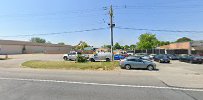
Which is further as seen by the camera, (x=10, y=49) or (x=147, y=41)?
(x=147, y=41)

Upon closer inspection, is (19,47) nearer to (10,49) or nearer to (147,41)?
(10,49)

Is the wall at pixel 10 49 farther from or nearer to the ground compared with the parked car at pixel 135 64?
farther from the ground

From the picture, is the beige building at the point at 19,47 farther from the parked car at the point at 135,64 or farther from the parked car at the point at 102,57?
the parked car at the point at 135,64

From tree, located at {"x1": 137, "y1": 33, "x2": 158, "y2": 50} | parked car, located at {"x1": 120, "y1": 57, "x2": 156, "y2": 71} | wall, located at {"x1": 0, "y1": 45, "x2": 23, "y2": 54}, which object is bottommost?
parked car, located at {"x1": 120, "y1": 57, "x2": 156, "y2": 71}

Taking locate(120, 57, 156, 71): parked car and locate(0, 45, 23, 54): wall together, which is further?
locate(0, 45, 23, 54): wall

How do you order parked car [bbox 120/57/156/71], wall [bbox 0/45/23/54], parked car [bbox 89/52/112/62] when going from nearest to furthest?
parked car [bbox 120/57/156/71] < parked car [bbox 89/52/112/62] < wall [bbox 0/45/23/54]

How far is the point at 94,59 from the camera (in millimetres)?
32594

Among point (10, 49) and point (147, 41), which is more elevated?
point (147, 41)

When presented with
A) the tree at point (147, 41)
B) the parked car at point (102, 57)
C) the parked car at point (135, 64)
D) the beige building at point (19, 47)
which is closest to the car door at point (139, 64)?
the parked car at point (135, 64)

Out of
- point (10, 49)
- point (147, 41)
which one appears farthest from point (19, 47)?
point (147, 41)

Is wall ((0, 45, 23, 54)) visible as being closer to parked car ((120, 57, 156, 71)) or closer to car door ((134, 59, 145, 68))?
parked car ((120, 57, 156, 71))

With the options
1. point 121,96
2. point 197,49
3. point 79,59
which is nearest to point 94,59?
point 79,59

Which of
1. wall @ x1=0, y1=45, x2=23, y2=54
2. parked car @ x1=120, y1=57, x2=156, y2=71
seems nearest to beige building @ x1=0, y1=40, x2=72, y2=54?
wall @ x1=0, y1=45, x2=23, y2=54

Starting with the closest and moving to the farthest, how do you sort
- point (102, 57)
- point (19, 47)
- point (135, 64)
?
point (135, 64) < point (102, 57) < point (19, 47)
